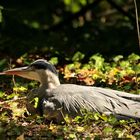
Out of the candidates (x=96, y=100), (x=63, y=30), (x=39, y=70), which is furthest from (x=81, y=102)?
(x=63, y=30)

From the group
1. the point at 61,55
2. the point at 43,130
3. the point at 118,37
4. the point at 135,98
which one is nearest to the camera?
the point at 43,130

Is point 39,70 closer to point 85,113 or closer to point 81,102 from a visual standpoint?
point 81,102

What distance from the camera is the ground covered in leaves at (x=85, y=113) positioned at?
6961mm

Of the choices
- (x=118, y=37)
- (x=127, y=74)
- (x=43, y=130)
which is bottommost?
(x=43, y=130)

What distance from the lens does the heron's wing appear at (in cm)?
741

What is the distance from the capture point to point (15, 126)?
23.4ft

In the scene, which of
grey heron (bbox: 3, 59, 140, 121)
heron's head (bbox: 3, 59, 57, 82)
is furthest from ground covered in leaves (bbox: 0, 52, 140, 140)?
heron's head (bbox: 3, 59, 57, 82)

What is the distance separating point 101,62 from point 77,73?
0.45 meters

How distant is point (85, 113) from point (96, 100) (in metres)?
0.22

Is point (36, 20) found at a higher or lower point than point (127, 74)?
higher

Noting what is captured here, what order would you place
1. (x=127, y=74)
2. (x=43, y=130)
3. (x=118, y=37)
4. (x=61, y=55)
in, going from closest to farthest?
(x=43, y=130) < (x=127, y=74) < (x=61, y=55) < (x=118, y=37)

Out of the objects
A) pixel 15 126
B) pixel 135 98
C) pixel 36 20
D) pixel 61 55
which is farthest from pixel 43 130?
pixel 36 20

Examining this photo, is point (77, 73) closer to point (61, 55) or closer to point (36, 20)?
point (61, 55)

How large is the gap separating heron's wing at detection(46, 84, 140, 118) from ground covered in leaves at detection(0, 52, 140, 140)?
5.6 inches
